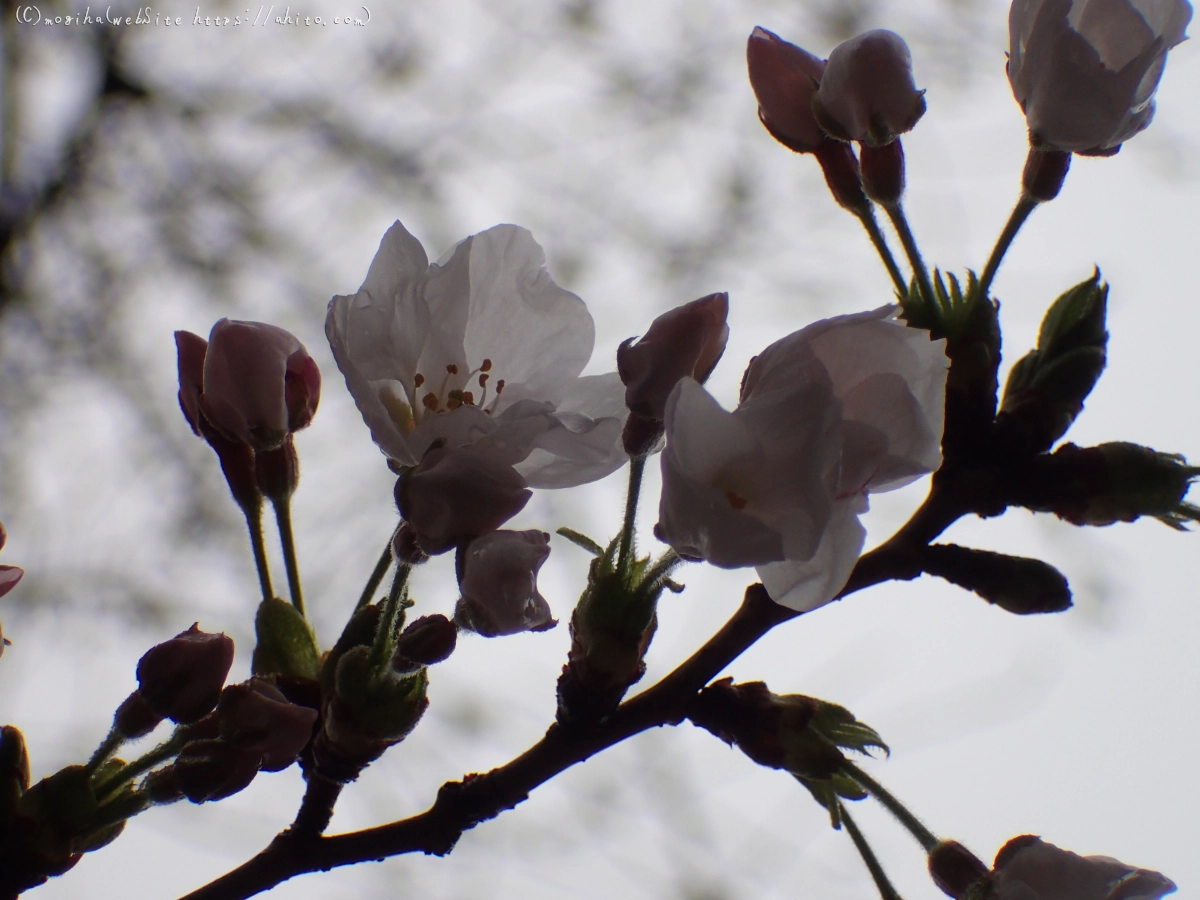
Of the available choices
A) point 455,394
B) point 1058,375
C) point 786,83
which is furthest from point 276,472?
point 1058,375

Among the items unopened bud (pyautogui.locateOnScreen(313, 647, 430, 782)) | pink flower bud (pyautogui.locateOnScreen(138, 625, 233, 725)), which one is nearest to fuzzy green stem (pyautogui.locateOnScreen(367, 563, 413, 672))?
unopened bud (pyautogui.locateOnScreen(313, 647, 430, 782))

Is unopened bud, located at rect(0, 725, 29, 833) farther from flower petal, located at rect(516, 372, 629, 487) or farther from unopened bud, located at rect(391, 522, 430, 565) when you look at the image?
flower petal, located at rect(516, 372, 629, 487)

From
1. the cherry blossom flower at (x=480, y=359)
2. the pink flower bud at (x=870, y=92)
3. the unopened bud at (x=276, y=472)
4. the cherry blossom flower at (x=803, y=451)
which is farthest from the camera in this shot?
the unopened bud at (x=276, y=472)

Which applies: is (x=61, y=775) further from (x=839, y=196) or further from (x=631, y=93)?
(x=631, y=93)

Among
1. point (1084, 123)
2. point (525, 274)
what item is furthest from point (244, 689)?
point (1084, 123)

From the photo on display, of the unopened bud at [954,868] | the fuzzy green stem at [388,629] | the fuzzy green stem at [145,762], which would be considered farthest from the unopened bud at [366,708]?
the unopened bud at [954,868]

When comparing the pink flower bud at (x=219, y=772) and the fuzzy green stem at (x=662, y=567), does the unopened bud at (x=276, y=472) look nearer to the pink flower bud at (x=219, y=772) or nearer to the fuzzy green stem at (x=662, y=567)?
the pink flower bud at (x=219, y=772)
